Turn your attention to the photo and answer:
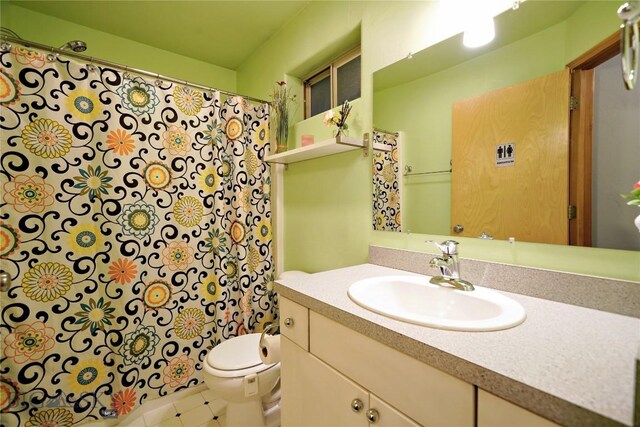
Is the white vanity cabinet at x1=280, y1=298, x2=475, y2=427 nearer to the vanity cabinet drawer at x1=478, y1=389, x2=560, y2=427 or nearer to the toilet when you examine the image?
the vanity cabinet drawer at x1=478, y1=389, x2=560, y2=427

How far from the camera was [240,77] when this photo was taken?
8.29 ft

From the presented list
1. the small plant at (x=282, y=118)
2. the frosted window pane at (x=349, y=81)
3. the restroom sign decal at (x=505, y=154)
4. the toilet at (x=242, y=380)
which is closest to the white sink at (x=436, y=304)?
the restroom sign decal at (x=505, y=154)

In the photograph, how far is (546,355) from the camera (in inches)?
20.1

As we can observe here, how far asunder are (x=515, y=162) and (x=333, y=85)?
119cm

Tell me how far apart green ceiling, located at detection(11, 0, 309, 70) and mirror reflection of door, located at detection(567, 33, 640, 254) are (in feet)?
5.25

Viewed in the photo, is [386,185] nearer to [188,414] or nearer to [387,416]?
[387,416]

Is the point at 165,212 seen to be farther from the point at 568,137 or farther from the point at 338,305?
the point at 568,137

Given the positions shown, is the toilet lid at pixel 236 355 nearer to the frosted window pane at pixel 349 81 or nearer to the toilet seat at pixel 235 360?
the toilet seat at pixel 235 360

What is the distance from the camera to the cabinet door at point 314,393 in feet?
2.42

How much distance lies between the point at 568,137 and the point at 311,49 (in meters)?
1.45

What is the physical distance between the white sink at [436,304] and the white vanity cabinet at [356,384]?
0.35ft

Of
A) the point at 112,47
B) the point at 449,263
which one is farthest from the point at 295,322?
the point at 112,47

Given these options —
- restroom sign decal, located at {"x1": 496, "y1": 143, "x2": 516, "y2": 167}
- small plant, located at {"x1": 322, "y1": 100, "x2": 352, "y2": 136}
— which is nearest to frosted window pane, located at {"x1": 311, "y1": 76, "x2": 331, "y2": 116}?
small plant, located at {"x1": 322, "y1": 100, "x2": 352, "y2": 136}

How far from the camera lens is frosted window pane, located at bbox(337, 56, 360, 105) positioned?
1.53 m
